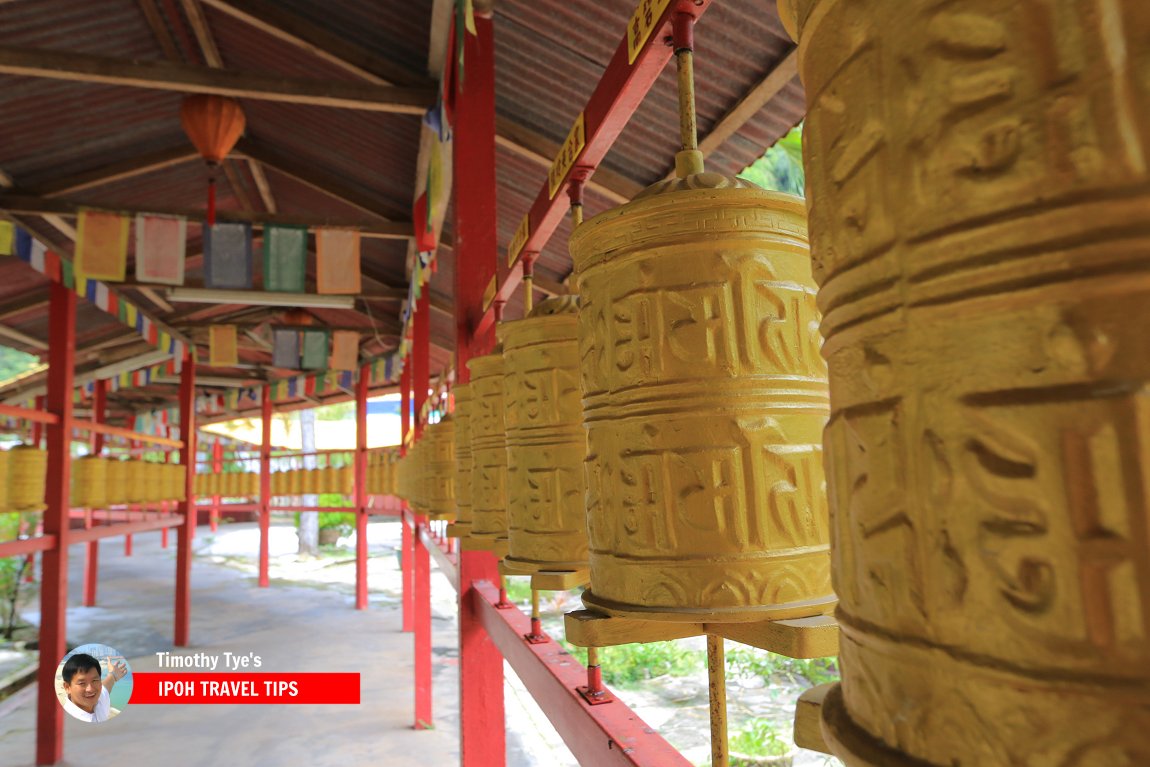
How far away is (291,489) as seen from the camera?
1213cm

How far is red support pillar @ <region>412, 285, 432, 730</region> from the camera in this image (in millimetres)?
5766

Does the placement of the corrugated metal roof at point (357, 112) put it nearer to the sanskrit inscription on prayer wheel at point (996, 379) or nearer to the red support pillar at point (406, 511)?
the red support pillar at point (406, 511)

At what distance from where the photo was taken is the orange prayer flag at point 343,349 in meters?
8.61

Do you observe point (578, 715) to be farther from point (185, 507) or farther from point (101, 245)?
point (185, 507)

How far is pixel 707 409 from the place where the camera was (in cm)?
72

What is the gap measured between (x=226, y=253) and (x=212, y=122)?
1.11 meters

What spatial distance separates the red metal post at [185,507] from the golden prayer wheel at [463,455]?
25.3 ft

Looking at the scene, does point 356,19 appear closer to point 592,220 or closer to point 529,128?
point 529,128

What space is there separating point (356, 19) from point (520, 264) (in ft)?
9.50

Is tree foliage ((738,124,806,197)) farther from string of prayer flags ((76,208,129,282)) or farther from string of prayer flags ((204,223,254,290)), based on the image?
string of prayer flags ((76,208,129,282))

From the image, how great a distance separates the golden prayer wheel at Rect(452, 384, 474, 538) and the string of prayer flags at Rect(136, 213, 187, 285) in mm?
4477

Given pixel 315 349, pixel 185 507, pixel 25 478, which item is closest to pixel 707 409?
pixel 25 478

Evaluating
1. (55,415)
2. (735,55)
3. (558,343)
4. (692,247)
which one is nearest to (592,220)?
(692,247)

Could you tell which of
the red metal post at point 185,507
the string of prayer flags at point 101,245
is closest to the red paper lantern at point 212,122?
the string of prayer flags at point 101,245
